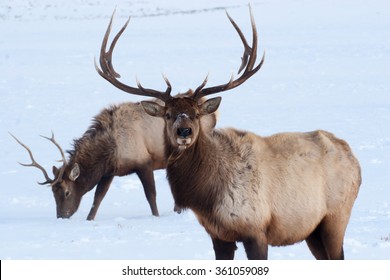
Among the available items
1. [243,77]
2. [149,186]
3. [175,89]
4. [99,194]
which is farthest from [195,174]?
[175,89]

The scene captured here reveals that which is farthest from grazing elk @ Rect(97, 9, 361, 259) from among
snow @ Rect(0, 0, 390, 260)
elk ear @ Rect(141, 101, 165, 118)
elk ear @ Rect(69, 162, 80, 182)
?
elk ear @ Rect(69, 162, 80, 182)

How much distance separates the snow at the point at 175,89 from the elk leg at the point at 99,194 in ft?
0.47

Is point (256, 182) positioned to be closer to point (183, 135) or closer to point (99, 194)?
point (183, 135)

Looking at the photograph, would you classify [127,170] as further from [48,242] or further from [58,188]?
[48,242]

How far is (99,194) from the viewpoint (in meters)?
12.5

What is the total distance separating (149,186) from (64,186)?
44.0 inches

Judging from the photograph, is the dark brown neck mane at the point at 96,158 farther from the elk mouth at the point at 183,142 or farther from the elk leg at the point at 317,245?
the elk mouth at the point at 183,142

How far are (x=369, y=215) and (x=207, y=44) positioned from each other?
70.7 feet

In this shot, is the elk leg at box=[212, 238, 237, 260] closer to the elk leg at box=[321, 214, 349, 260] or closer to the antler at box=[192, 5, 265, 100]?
the elk leg at box=[321, 214, 349, 260]

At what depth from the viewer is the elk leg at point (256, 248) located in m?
7.12

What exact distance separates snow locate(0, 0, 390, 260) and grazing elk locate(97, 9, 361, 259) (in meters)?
1.36

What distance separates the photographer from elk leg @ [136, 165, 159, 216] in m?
12.4

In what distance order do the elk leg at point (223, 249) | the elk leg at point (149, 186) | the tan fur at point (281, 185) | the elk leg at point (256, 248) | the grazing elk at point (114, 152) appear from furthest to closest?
1. the grazing elk at point (114, 152)
2. the elk leg at point (149, 186)
3. the elk leg at point (223, 249)
4. the tan fur at point (281, 185)
5. the elk leg at point (256, 248)

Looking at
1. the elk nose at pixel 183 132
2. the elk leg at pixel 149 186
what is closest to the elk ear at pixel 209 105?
the elk nose at pixel 183 132
